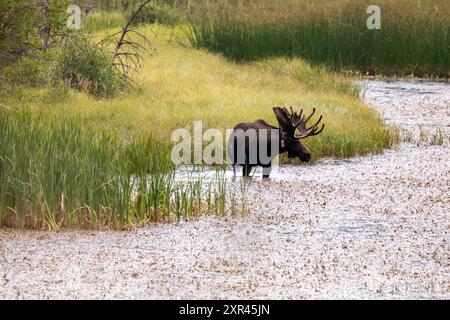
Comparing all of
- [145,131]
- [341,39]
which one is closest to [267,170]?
[145,131]

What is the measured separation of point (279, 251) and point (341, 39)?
42.0ft

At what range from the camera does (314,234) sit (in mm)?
8102

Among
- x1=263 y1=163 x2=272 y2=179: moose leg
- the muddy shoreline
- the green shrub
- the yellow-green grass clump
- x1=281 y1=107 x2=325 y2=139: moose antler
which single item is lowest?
the muddy shoreline

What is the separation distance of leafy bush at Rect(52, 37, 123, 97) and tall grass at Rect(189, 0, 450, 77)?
5671 millimetres

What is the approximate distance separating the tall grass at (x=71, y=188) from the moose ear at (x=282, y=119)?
1757mm

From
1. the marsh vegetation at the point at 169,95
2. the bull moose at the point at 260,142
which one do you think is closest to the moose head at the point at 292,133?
the bull moose at the point at 260,142

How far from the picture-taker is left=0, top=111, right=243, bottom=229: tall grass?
8039 millimetres

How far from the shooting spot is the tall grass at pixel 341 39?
19547mm

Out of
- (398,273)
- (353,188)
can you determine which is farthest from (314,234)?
(353,188)

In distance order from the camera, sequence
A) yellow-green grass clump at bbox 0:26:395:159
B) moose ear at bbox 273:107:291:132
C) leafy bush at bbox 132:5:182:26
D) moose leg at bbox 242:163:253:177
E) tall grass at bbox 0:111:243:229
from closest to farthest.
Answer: tall grass at bbox 0:111:243:229 < moose leg at bbox 242:163:253:177 < moose ear at bbox 273:107:291:132 < yellow-green grass clump at bbox 0:26:395:159 < leafy bush at bbox 132:5:182:26

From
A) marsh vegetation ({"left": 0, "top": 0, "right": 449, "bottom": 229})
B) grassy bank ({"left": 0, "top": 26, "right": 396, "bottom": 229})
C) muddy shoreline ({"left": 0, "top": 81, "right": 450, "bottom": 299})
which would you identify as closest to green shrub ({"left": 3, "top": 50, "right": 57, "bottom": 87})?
marsh vegetation ({"left": 0, "top": 0, "right": 449, "bottom": 229})

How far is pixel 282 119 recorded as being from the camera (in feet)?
33.8

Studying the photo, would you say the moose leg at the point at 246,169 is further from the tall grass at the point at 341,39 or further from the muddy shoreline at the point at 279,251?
the tall grass at the point at 341,39

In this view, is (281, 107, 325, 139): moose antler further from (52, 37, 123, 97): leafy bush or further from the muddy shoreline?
(52, 37, 123, 97): leafy bush
